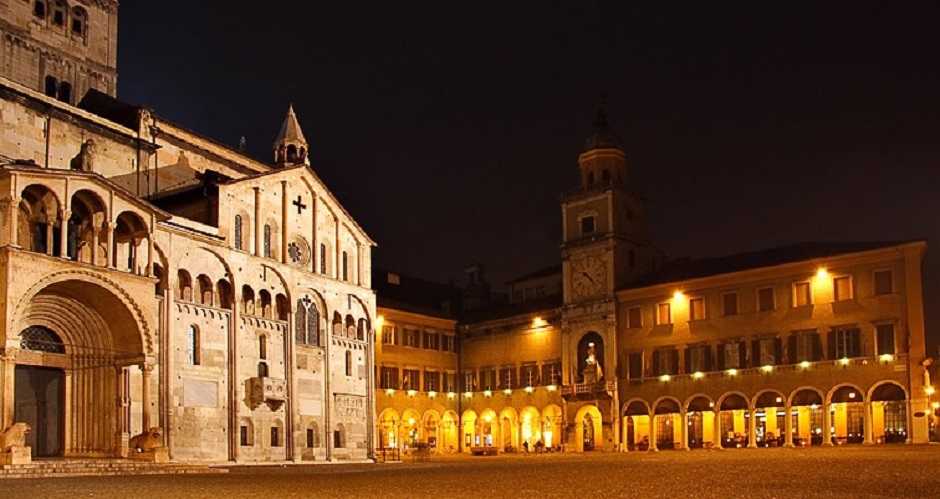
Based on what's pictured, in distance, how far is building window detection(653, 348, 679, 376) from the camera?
6044 centimetres

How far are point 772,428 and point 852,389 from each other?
5156 millimetres

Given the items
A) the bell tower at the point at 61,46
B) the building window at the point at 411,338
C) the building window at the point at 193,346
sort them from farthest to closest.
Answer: the building window at the point at 411,338 < the bell tower at the point at 61,46 < the building window at the point at 193,346

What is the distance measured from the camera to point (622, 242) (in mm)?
64625

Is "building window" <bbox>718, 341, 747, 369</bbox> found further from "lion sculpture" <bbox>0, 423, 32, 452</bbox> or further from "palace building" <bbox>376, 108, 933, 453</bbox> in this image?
"lion sculpture" <bbox>0, 423, 32, 452</bbox>

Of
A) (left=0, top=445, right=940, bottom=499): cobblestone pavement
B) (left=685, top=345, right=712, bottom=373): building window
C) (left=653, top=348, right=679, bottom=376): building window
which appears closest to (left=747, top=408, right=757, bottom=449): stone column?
(left=685, top=345, right=712, bottom=373): building window

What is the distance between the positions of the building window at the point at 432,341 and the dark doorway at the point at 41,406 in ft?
115

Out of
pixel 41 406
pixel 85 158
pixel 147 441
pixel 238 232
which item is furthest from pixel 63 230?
pixel 238 232

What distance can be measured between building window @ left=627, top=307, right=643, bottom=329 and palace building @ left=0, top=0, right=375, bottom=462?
1835 cm

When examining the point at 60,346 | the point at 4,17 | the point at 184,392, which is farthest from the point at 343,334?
the point at 4,17

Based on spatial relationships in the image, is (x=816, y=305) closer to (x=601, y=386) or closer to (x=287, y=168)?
(x=601, y=386)

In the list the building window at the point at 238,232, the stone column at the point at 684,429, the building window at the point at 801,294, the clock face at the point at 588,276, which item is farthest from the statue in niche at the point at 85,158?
the building window at the point at 801,294

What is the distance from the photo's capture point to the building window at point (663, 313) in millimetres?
60969

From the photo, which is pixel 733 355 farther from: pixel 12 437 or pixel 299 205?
pixel 12 437

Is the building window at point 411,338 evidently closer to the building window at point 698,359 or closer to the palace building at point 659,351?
the palace building at point 659,351
